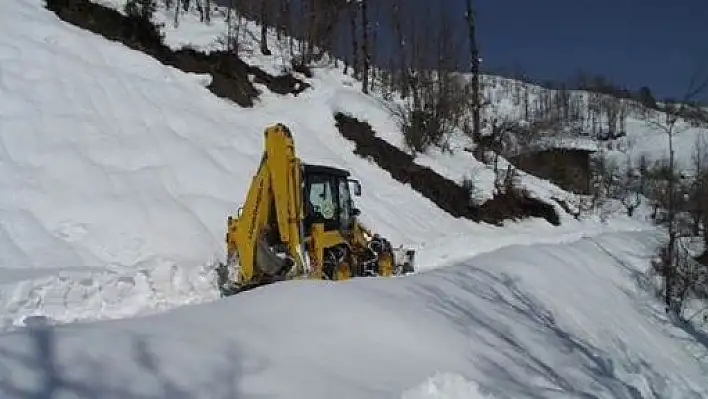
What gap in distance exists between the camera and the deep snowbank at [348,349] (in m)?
4.30

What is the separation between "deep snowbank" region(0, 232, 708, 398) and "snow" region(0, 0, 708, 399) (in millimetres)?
21

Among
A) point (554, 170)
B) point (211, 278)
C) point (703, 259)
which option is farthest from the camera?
point (554, 170)

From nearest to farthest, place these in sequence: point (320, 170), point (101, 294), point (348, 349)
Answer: point (348, 349) < point (101, 294) < point (320, 170)

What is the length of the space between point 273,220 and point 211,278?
195 cm

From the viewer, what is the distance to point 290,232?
10273 mm

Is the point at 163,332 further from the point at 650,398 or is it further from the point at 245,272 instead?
the point at 650,398

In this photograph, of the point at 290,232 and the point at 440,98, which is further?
the point at 440,98

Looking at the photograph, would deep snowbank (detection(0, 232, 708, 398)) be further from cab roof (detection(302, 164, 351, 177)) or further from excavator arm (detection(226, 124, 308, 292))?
cab roof (detection(302, 164, 351, 177))

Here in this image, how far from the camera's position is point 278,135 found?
10.5 m

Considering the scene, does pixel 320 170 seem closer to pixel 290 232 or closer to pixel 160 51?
pixel 290 232

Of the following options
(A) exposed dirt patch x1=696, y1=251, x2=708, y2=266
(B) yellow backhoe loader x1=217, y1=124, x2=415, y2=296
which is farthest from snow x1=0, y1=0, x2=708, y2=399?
(A) exposed dirt patch x1=696, y1=251, x2=708, y2=266

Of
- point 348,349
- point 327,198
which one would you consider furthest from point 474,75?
point 348,349

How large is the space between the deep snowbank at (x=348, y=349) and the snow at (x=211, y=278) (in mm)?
21

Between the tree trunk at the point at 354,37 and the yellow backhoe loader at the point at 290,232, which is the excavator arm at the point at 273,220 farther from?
the tree trunk at the point at 354,37
